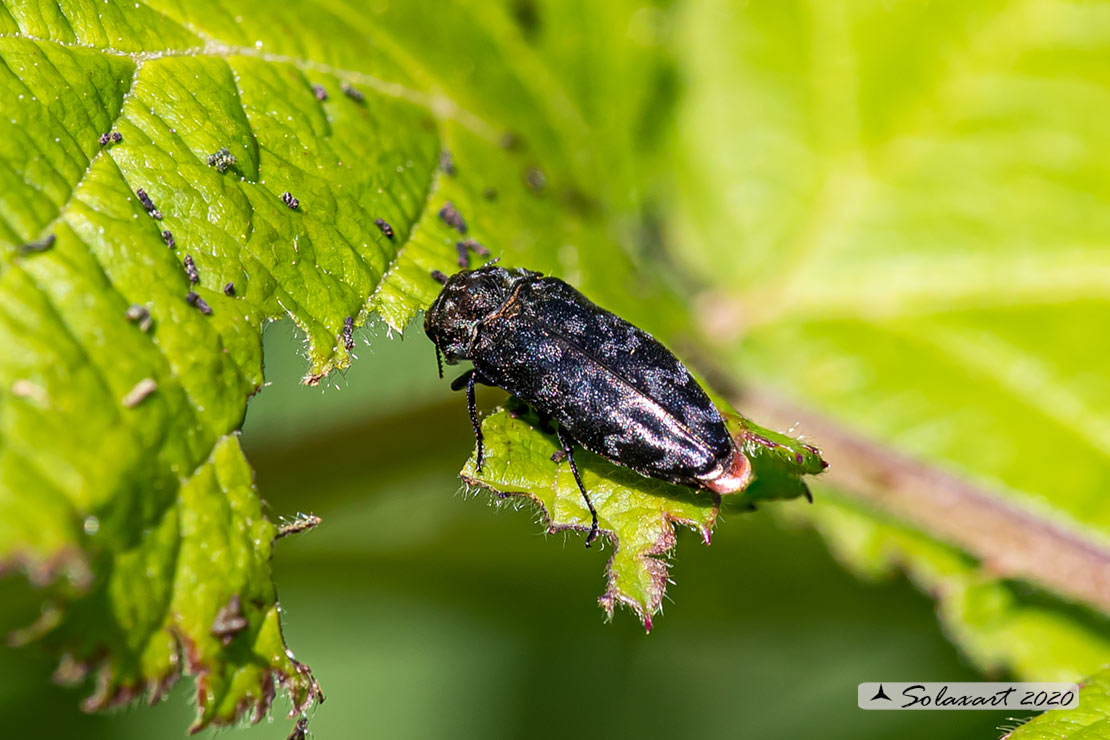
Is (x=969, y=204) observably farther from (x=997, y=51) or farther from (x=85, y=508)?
(x=85, y=508)

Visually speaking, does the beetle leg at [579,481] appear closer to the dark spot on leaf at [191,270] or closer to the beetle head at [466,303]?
the beetle head at [466,303]

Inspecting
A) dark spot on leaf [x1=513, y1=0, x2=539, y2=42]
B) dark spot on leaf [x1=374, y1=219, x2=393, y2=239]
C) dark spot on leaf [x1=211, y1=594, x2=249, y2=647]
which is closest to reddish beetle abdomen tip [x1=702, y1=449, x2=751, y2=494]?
dark spot on leaf [x1=374, y1=219, x2=393, y2=239]

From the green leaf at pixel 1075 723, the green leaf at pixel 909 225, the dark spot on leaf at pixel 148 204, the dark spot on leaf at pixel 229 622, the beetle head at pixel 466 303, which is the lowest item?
the dark spot on leaf at pixel 229 622

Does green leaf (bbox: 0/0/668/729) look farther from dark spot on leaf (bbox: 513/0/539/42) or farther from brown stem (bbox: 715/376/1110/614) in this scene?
brown stem (bbox: 715/376/1110/614)

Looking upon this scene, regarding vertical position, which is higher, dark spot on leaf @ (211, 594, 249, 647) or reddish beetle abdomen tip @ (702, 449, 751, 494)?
reddish beetle abdomen tip @ (702, 449, 751, 494)

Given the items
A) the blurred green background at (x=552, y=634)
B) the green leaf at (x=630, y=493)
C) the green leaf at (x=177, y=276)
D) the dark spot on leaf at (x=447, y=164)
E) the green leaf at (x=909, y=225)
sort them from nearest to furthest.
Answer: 1. the green leaf at (x=177, y=276)
2. the green leaf at (x=630, y=493)
3. the dark spot on leaf at (x=447, y=164)
4. the green leaf at (x=909, y=225)
5. the blurred green background at (x=552, y=634)

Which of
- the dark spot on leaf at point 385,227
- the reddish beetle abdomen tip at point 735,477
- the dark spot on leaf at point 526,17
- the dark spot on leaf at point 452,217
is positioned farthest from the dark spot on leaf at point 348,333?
the dark spot on leaf at point 526,17

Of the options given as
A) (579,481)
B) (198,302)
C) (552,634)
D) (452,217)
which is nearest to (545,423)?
(579,481)
